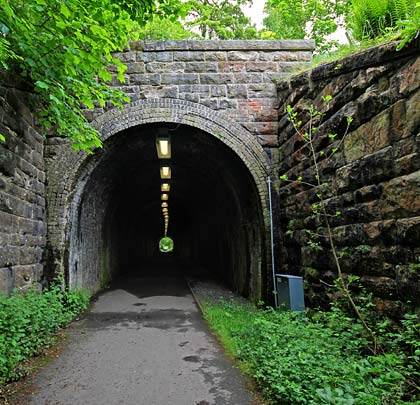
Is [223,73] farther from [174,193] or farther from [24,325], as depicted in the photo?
[174,193]

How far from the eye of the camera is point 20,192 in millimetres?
6051

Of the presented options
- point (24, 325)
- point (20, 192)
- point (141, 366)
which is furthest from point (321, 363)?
point (20, 192)

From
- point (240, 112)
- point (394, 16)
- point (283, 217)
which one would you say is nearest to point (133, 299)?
point (283, 217)

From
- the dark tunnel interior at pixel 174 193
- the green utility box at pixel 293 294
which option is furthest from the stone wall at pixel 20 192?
the green utility box at pixel 293 294

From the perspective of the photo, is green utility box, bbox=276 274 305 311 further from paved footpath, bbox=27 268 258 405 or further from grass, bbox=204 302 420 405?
paved footpath, bbox=27 268 258 405

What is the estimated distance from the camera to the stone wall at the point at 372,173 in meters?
3.70

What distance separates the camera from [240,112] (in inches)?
311

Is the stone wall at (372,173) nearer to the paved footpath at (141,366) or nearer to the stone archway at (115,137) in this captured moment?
the stone archway at (115,137)

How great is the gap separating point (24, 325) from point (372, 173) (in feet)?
15.9

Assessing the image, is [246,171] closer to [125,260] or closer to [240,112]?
[240,112]

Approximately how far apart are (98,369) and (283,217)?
451 cm

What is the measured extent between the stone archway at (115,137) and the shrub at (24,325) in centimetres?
128

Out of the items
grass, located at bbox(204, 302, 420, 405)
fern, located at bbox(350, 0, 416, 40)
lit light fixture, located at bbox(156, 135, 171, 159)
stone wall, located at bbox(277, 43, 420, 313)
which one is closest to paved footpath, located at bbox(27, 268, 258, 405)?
grass, located at bbox(204, 302, 420, 405)

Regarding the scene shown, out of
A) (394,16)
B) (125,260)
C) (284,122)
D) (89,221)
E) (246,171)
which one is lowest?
(125,260)
